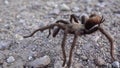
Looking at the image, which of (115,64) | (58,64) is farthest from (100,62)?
(58,64)

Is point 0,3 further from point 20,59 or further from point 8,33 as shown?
point 20,59

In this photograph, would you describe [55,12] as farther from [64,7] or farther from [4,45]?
[4,45]

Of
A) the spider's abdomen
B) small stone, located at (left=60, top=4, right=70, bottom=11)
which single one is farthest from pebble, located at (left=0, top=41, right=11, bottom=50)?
small stone, located at (left=60, top=4, right=70, bottom=11)

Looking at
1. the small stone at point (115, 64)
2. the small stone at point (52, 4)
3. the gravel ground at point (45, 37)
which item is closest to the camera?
the small stone at point (115, 64)

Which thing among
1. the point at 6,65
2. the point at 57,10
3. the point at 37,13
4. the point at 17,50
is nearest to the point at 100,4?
the point at 57,10

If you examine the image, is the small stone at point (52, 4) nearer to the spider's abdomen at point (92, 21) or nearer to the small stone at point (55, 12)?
the small stone at point (55, 12)

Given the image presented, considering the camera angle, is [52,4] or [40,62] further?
[52,4]

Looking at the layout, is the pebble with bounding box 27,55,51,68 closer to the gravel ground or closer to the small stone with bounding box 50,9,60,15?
the gravel ground

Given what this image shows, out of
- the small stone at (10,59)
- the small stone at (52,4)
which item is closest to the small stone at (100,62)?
the small stone at (10,59)
